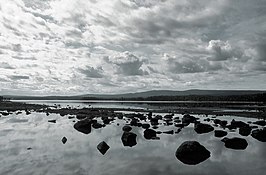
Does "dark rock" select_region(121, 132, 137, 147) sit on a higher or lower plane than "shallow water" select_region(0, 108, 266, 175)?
higher

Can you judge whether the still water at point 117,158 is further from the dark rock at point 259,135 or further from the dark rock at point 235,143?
the dark rock at point 259,135

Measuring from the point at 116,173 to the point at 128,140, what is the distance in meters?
10.1

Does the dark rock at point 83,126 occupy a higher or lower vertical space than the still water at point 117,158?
higher

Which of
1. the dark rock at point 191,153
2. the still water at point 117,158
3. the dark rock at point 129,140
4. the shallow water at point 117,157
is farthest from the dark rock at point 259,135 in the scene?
the dark rock at point 129,140

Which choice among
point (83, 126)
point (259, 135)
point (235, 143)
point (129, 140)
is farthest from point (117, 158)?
point (259, 135)

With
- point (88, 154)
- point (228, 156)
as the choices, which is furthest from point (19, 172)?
point (228, 156)

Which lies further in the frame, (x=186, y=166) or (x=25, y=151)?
(x=25, y=151)

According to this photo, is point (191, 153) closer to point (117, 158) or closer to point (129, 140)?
point (117, 158)

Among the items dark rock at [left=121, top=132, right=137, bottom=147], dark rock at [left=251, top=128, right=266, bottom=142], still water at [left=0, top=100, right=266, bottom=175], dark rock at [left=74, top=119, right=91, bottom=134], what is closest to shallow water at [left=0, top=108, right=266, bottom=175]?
still water at [left=0, top=100, right=266, bottom=175]

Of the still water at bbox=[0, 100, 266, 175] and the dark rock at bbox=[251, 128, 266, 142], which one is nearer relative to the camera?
the still water at bbox=[0, 100, 266, 175]

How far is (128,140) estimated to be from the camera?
2678 cm

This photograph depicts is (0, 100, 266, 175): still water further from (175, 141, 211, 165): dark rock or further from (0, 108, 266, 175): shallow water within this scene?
(175, 141, 211, 165): dark rock

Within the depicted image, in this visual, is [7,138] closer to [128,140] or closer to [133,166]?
[128,140]

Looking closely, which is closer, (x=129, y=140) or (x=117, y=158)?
Result: (x=117, y=158)
